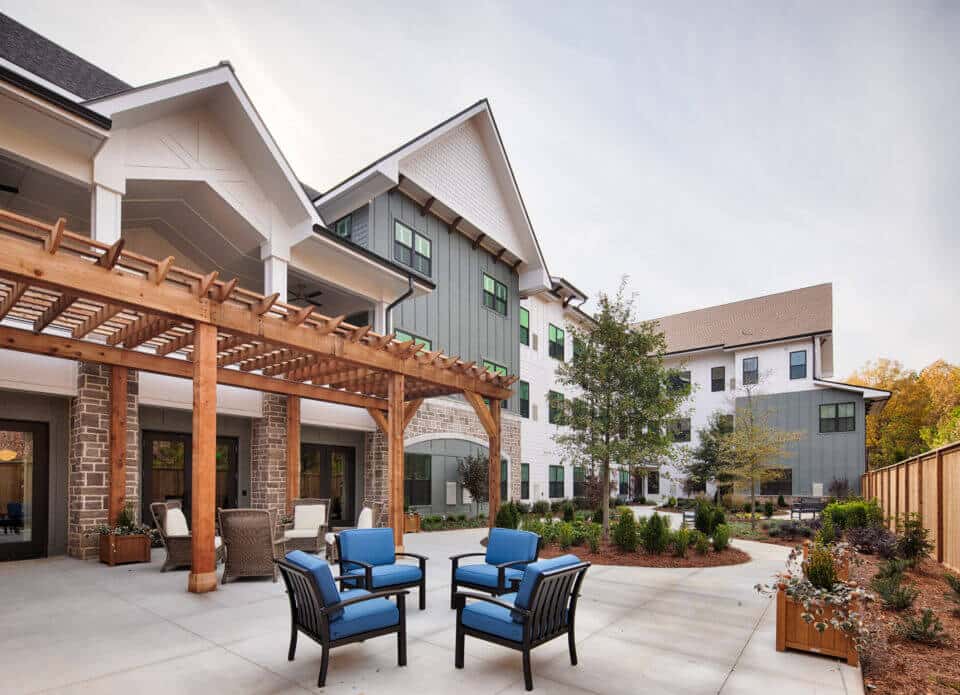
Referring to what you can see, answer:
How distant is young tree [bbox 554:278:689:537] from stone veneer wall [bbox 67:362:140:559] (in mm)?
9309

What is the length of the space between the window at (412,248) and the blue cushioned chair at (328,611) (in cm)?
1276

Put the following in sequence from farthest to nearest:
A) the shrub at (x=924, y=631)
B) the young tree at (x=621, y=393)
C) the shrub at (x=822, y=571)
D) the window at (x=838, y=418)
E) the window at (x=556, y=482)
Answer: the window at (x=838, y=418) → the window at (x=556, y=482) → the young tree at (x=621, y=393) → the shrub at (x=924, y=631) → the shrub at (x=822, y=571)

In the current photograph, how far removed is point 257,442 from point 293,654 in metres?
9.11

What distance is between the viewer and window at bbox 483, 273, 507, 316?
20922mm

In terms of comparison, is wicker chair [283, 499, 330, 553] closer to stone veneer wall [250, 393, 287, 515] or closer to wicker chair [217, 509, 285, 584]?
wicker chair [217, 509, 285, 584]

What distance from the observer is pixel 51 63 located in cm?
1056

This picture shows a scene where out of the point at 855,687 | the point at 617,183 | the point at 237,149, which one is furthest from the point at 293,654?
the point at 617,183

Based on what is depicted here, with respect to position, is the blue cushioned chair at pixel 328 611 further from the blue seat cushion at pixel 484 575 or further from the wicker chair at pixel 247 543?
the wicker chair at pixel 247 543

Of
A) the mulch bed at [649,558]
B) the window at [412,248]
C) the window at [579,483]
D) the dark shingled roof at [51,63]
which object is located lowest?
the window at [579,483]

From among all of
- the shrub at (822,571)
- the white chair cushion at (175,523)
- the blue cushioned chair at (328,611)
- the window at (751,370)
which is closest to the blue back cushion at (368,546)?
the blue cushioned chair at (328,611)

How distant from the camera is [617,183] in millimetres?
24781

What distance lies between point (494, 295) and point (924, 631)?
55.6 ft

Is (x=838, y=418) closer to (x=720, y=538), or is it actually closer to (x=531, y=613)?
(x=720, y=538)

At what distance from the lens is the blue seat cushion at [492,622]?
185 inches
